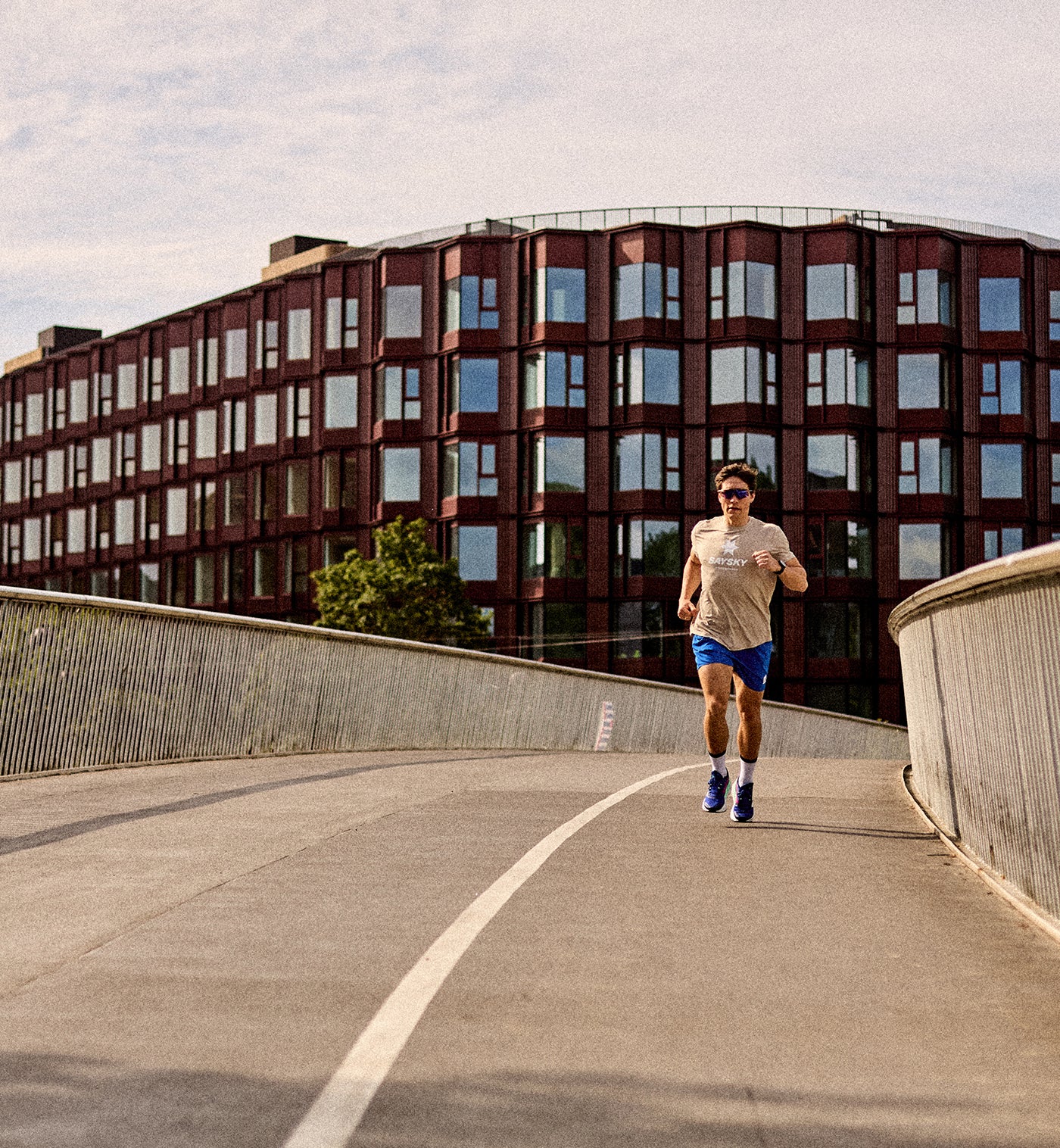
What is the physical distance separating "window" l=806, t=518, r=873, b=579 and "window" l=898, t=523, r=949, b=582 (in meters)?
1.36

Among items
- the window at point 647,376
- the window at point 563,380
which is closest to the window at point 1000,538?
the window at point 647,376

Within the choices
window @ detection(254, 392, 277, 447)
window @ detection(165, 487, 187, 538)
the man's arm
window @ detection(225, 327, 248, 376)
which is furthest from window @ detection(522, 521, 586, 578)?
the man's arm

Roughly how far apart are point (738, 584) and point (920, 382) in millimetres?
48014

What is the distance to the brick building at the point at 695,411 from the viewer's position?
2130 inches

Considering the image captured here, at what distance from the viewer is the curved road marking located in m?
3.50

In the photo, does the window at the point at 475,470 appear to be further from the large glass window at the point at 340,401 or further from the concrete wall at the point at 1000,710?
the concrete wall at the point at 1000,710

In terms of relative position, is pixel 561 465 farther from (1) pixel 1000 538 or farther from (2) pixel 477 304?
(1) pixel 1000 538

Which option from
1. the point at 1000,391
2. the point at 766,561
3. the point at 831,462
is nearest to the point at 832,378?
the point at 831,462

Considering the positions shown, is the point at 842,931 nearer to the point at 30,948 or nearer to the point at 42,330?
the point at 30,948

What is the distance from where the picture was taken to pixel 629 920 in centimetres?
599

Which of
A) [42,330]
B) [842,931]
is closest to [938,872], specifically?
[842,931]

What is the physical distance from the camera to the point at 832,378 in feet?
180

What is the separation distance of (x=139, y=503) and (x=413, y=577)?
20.4 metres

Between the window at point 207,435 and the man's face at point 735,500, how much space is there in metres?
56.8
